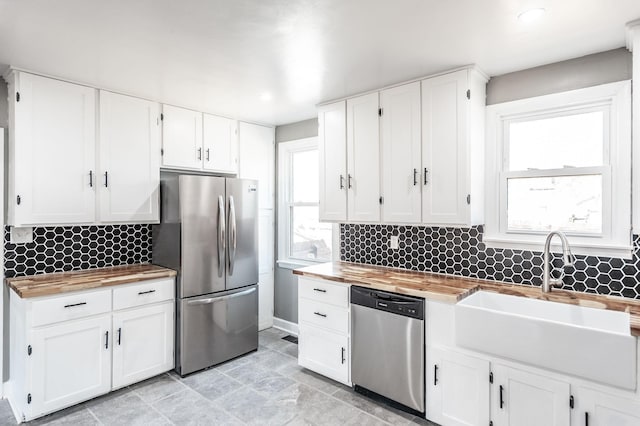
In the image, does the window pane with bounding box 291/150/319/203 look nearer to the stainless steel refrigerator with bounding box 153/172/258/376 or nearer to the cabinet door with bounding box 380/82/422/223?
the stainless steel refrigerator with bounding box 153/172/258/376

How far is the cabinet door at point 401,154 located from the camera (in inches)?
109

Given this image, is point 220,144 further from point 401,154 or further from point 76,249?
point 401,154

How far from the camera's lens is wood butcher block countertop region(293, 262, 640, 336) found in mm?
2086

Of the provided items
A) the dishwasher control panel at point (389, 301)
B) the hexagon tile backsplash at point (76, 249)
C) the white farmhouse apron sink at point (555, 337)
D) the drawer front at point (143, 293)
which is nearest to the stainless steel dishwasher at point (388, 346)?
the dishwasher control panel at point (389, 301)

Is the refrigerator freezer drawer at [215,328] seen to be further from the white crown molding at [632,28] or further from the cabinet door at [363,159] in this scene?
the white crown molding at [632,28]

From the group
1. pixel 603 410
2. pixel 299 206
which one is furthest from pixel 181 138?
pixel 603 410

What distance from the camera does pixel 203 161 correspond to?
3.63 meters

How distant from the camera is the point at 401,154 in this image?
9.36ft

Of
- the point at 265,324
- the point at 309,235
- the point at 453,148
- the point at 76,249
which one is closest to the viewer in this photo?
the point at 453,148

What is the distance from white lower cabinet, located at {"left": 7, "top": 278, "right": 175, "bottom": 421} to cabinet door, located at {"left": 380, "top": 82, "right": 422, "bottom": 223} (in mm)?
2035

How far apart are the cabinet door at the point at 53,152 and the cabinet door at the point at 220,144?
103 centimetres

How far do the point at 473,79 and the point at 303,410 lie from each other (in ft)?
8.71

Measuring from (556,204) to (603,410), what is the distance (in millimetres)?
1287

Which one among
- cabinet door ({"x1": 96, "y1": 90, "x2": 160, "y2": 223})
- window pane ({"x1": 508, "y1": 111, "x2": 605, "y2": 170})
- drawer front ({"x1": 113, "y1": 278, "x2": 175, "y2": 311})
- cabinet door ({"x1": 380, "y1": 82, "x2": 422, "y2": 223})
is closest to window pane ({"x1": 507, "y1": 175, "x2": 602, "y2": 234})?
window pane ({"x1": 508, "y1": 111, "x2": 605, "y2": 170})
